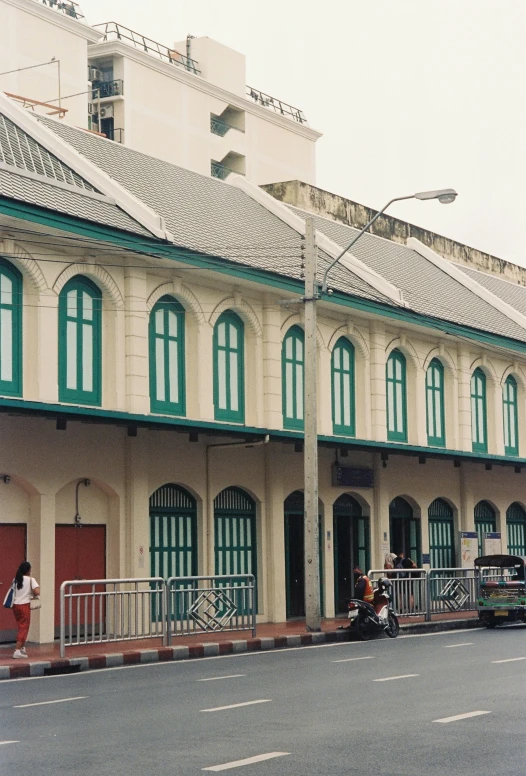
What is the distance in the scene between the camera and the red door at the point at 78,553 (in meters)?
24.4

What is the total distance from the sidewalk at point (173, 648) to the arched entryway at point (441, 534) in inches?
307

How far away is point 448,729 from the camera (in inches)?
461

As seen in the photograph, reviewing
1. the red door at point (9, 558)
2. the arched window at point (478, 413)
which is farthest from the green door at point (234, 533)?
the arched window at point (478, 413)

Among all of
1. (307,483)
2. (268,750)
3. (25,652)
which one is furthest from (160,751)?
(307,483)

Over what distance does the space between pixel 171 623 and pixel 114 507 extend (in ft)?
13.4

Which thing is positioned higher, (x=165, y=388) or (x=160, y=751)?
(x=165, y=388)

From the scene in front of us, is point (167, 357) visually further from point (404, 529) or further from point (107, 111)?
point (107, 111)

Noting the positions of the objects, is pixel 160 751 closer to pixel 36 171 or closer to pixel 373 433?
pixel 36 171

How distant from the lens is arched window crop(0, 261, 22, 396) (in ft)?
74.6

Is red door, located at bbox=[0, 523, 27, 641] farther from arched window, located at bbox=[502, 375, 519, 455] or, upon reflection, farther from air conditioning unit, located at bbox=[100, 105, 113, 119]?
air conditioning unit, located at bbox=[100, 105, 113, 119]

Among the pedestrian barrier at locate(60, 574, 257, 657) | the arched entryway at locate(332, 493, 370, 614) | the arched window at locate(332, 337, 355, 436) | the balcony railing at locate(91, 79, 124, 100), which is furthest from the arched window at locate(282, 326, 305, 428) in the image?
the balcony railing at locate(91, 79, 124, 100)

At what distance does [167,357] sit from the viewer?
26.4m

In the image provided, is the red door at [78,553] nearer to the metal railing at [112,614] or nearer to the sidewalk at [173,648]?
the sidewalk at [173,648]

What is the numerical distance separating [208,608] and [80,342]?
18.2 ft
